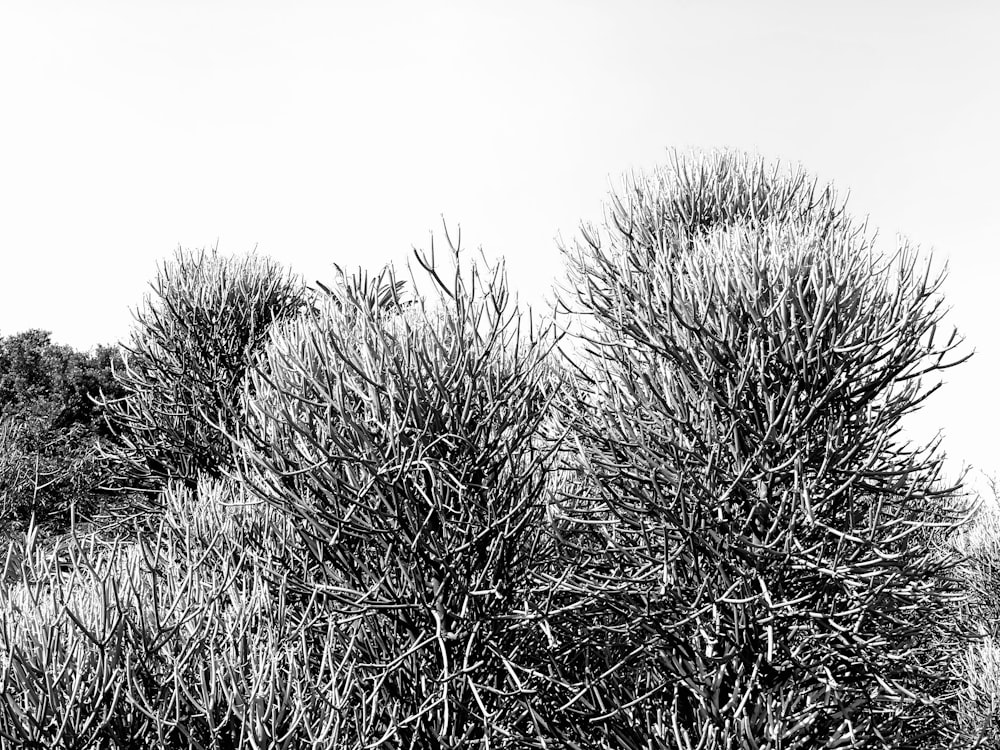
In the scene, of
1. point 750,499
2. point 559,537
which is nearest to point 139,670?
point 559,537

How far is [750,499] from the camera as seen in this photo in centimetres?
668

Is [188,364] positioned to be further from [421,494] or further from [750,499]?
[750,499]

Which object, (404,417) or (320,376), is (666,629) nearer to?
(404,417)

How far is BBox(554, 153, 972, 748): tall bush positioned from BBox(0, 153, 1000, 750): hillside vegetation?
33 mm

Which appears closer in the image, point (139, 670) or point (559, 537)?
point (139, 670)

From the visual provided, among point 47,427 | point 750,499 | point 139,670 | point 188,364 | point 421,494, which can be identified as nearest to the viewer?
point 139,670

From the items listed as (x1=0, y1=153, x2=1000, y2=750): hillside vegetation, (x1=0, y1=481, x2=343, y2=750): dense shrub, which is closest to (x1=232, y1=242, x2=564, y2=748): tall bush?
(x1=0, y1=153, x2=1000, y2=750): hillside vegetation

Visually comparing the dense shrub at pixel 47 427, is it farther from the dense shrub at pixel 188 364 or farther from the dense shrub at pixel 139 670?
the dense shrub at pixel 139 670

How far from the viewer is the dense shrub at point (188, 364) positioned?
34.6 feet

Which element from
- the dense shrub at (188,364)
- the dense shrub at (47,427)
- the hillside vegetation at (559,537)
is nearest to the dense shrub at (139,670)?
the hillside vegetation at (559,537)

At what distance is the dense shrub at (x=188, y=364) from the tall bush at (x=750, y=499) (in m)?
5.24

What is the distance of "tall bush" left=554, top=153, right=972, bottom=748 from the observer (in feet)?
21.5

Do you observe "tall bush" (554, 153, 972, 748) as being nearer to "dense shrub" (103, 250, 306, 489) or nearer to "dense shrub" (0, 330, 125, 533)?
"dense shrub" (103, 250, 306, 489)

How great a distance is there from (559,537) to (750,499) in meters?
1.56
